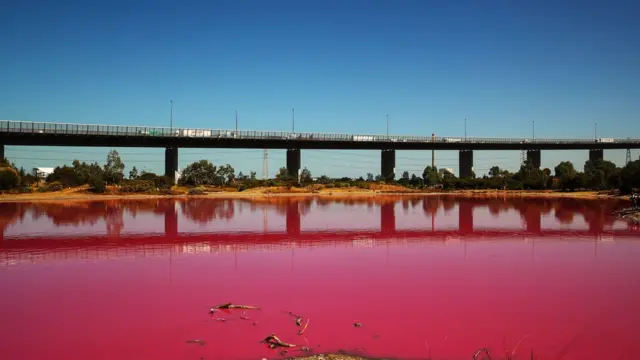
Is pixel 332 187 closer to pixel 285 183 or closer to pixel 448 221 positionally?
pixel 285 183

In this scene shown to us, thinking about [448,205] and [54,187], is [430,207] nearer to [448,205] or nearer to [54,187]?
[448,205]

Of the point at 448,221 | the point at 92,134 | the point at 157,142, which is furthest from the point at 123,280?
the point at 157,142

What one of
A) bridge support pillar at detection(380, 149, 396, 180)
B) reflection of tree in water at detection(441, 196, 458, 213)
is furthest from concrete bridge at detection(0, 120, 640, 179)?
reflection of tree in water at detection(441, 196, 458, 213)

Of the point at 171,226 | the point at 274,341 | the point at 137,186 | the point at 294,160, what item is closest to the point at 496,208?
the point at 171,226

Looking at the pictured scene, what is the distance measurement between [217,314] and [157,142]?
62.9m

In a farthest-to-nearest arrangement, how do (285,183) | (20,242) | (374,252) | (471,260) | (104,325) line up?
1. (285,183)
2. (20,242)
3. (374,252)
4. (471,260)
5. (104,325)

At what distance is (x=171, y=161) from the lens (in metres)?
70.7

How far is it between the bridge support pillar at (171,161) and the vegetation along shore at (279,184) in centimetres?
180

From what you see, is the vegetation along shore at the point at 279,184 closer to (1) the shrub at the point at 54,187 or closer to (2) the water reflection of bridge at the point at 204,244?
(1) the shrub at the point at 54,187

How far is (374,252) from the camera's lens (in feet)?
56.6

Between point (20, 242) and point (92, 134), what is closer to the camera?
point (20, 242)

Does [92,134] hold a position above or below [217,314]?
above

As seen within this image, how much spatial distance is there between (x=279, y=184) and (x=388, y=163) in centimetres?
2324

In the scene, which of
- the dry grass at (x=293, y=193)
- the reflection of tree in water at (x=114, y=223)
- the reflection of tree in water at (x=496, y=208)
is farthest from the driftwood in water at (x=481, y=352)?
the dry grass at (x=293, y=193)
